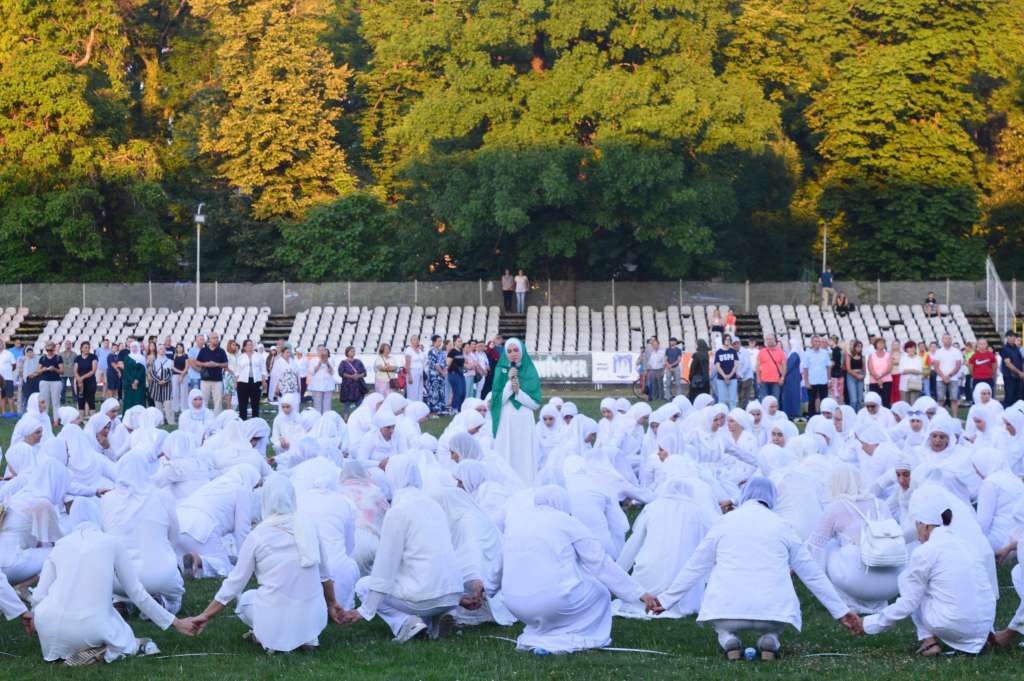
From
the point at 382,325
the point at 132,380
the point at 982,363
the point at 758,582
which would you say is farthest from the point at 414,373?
the point at 758,582

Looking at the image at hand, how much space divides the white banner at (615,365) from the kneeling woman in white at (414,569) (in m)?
27.2

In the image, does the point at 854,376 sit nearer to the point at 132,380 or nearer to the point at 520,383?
the point at 132,380

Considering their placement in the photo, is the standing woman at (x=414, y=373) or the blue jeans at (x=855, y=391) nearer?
the blue jeans at (x=855, y=391)

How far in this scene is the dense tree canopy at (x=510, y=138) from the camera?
144 feet

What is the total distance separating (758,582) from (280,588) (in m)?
3.05

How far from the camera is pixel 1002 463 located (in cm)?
1412

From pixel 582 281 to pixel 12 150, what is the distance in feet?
61.5

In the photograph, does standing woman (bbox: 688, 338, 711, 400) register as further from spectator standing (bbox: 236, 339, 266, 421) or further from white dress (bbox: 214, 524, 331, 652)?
white dress (bbox: 214, 524, 331, 652)

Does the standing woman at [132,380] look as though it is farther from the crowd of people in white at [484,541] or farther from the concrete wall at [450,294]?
the concrete wall at [450,294]

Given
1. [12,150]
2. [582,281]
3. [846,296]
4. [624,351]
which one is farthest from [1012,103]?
[12,150]

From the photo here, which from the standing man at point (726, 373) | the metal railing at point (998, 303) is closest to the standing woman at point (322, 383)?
the standing man at point (726, 373)

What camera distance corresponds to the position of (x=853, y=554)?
1093 centimetres

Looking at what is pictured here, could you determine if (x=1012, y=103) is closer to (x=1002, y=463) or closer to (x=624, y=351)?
(x=624, y=351)

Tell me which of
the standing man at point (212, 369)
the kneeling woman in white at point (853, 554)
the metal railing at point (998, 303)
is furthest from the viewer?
the metal railing at point (998, 303)
